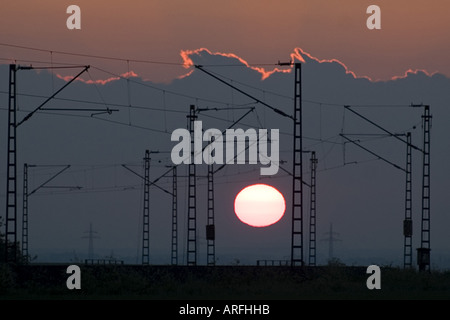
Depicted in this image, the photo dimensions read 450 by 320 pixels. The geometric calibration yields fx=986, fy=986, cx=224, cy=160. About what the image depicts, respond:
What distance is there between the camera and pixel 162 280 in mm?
53625

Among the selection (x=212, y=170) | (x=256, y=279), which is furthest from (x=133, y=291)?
(x=212, y=170)

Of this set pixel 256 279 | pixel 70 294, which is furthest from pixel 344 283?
pixel 70 294

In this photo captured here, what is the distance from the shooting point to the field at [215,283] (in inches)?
1766

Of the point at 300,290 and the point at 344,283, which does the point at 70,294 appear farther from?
the point at 344,283

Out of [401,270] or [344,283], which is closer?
[344,283]

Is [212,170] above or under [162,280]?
above

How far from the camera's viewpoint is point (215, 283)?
52.9 metres

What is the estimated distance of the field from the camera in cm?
4484
